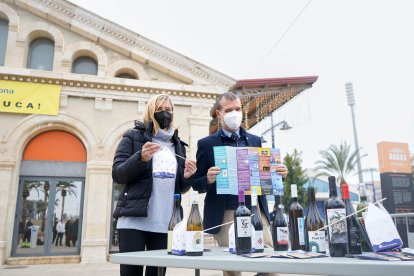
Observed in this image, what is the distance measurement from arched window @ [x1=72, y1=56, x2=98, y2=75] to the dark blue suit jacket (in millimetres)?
9344

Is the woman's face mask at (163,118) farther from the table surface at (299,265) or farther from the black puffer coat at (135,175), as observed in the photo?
the table surface at (299,265)

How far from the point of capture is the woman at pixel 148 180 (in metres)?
2.41

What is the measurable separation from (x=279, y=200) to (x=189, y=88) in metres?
9.29

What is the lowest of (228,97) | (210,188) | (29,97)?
(210,188)

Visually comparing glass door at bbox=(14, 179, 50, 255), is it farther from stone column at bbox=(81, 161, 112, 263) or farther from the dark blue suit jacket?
the dark blue suit jacket

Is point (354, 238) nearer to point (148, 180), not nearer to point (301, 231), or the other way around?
point (301, 231)

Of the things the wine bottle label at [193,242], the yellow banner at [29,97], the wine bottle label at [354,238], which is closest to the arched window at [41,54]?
the yellow banner at [29,97]

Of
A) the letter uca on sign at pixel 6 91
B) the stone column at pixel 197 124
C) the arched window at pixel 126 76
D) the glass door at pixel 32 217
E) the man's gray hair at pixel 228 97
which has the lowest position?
the glass door at pixel 32 217

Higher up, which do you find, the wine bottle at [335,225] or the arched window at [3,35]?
the arched window at [3,35]

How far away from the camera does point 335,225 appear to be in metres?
1.77

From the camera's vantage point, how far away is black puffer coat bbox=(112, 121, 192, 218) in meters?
2.41

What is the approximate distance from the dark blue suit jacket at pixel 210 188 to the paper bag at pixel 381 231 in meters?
1.35

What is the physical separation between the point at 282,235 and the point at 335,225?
0.37 meters

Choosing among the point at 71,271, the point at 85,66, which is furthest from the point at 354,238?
the point at 85,66
